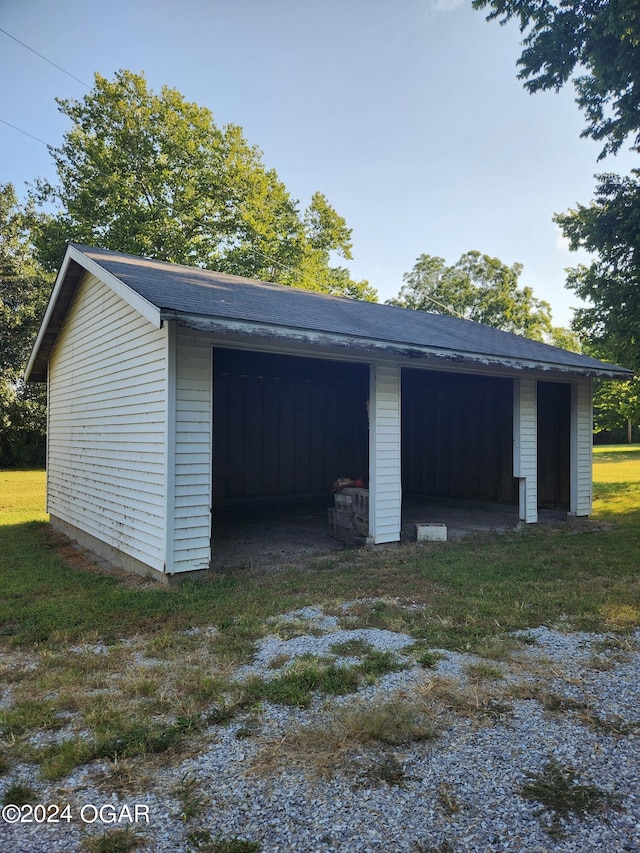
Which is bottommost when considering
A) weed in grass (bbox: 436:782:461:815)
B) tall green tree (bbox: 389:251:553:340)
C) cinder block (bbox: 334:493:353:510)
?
weed in grass (bbox: 436:782:461:815)

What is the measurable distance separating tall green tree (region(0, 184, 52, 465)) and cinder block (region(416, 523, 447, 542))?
62.2ft

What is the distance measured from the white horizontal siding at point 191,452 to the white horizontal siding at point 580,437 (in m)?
6.83

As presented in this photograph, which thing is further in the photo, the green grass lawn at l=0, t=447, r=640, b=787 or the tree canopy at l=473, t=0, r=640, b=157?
the tree canopy at l=473, t=0, r=640, b=157

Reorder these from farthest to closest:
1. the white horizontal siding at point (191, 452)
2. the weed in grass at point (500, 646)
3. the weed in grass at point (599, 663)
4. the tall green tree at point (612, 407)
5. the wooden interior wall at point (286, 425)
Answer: the tall green tree at point (612, 407) → the wooden interior wall at point (286, 425) → the white horizontal siding at point (191, 452) → the weed in grass at point (500, 646) → the weed in grass at point (599, 663)

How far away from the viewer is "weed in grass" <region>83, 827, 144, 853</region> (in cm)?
178

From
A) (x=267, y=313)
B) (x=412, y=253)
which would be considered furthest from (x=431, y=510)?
(x=412, y=253)

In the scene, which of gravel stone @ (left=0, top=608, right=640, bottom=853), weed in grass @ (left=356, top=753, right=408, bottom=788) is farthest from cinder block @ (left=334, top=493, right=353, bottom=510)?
weed in grass @ (left=356, top=753, right=408, bottom=788)

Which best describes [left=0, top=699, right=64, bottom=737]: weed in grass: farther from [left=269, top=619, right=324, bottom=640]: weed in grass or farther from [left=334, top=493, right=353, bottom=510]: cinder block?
[left=334, top=493, right=353, bottom=510]: cinder block

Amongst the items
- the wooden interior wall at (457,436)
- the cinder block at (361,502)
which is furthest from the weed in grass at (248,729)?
the wooden interior wall at (457,436)

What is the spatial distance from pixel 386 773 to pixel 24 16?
11.3 metres

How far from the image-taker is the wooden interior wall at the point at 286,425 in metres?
11.2

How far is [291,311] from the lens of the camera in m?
6.46

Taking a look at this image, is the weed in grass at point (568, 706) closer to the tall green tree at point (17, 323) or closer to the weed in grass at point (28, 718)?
the weed in grass at point (28, 718)

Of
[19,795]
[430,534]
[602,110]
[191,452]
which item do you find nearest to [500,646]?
[19,795]
